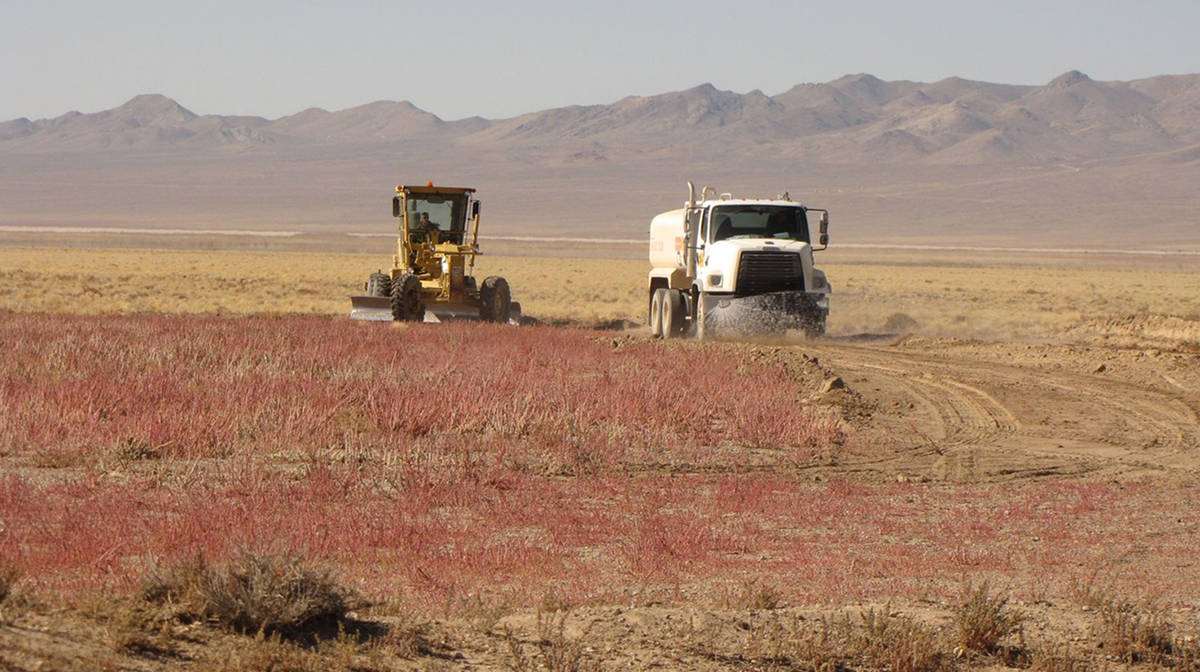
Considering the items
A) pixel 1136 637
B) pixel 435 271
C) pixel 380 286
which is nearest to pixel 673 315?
pixel 435 271

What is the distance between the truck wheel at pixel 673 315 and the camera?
28.3 meters

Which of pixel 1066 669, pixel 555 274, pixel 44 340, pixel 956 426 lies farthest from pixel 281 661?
pixel 555 274

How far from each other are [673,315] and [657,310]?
3.87 ft

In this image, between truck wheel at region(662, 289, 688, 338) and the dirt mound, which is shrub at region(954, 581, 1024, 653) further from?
the dirt mound

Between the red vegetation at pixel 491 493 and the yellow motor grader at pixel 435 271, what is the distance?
8892mm

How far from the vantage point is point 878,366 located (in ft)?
76.6

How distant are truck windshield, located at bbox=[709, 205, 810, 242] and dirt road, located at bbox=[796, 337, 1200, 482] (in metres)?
2.38

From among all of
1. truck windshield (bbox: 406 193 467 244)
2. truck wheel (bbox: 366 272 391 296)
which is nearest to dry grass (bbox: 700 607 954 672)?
truck wheel (bbox: 366 272 391 296)

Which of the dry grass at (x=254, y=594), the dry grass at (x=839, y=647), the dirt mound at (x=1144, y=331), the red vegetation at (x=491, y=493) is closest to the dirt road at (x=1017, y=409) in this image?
the red vegetation at (x=491, y=493)

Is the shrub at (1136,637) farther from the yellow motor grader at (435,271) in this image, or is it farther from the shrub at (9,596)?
the yellow motor grader at (435,271)

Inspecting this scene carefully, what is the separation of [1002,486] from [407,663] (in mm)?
7589

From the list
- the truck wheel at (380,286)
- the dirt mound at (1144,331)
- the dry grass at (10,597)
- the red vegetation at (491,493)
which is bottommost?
the red vegetation at (491,493)

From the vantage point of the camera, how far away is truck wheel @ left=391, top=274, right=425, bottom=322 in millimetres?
28344

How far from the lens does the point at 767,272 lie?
26.3 m
